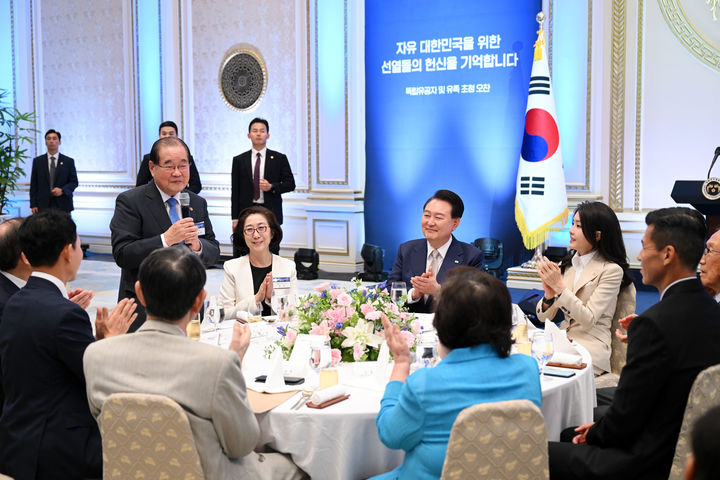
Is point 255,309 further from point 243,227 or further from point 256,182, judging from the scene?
Result: point 256,182

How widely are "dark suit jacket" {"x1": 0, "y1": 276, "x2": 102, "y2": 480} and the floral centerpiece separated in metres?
0.82

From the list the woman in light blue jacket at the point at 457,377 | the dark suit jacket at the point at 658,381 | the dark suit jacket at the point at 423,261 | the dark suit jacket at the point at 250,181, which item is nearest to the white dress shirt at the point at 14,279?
the woman in light blue jacket at the point at 457,377

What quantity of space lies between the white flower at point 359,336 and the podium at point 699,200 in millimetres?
4251

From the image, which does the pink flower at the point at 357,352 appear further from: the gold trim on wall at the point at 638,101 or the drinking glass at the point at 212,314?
the gold trim on wall at the point at 638,101

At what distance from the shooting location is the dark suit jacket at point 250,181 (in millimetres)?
7285

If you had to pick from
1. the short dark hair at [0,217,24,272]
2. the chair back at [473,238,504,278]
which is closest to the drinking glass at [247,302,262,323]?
the short dark hair at [0,217,24,272]

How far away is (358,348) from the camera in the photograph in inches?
108

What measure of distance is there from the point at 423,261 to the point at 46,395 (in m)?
2.37

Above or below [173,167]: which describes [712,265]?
below

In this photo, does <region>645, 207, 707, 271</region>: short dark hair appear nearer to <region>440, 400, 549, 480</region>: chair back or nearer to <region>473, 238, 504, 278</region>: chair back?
<region>440, 400, 549, 480</region>: chair back

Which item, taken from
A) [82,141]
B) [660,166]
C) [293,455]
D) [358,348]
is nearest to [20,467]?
[293,455]

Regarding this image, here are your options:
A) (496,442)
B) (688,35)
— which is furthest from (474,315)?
(688,35)

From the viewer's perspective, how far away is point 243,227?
396 cm

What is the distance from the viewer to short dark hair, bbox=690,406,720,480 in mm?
983
